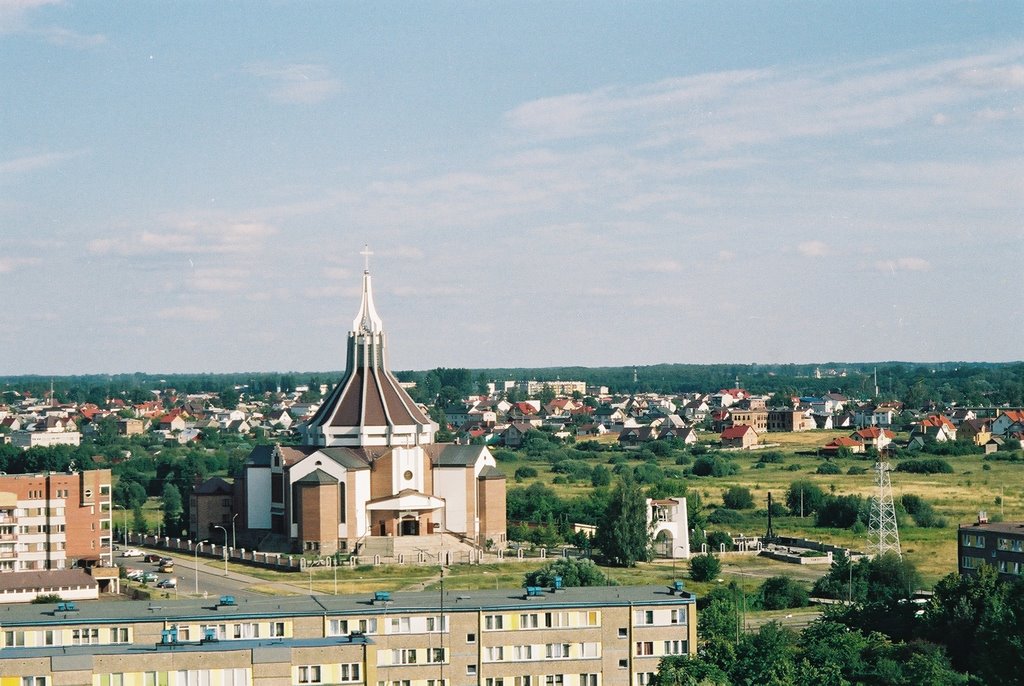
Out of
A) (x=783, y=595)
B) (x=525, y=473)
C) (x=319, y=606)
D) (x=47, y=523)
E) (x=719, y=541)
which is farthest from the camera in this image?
(x=525, y=473)

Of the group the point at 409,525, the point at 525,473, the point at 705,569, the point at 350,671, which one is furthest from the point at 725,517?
the point at 350,671

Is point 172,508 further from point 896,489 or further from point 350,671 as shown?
point 350,671

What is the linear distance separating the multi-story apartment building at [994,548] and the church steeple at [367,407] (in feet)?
99.4

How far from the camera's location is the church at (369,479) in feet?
261

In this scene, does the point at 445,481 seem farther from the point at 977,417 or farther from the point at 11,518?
the point at 977,417

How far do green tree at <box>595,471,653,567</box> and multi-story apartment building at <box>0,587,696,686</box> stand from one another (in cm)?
3363

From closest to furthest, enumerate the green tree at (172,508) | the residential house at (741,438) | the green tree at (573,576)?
the green tree at (573,576) → the green tree at (172,508) → the residential house at (741,438)

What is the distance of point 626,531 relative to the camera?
252ft

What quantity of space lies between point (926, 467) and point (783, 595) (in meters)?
56.4

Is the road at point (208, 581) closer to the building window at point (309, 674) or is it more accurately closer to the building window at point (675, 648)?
the building window at point (675, 648)

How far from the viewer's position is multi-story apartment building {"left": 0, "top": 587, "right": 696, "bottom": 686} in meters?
39.7

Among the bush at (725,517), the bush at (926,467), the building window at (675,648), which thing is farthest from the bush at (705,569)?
the bush at (926,467)

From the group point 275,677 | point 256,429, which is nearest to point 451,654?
point 275,677

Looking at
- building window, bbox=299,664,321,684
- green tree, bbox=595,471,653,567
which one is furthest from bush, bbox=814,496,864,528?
building window, bbox=299,664,321,684
